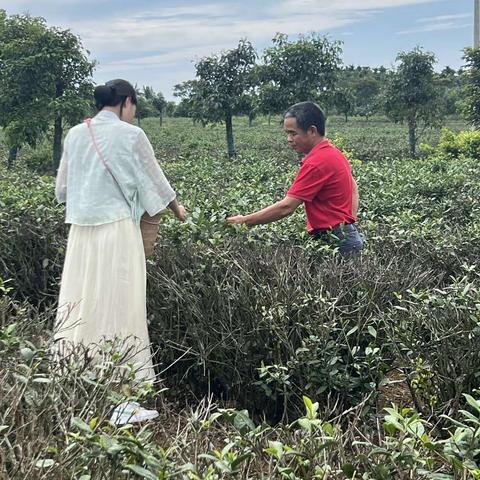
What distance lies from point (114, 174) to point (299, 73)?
1573 cm

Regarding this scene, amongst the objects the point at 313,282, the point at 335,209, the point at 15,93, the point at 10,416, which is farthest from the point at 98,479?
the point at 15,93

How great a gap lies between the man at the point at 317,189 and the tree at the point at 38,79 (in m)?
11.0

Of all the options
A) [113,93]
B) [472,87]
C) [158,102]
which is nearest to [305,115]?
[113,93]

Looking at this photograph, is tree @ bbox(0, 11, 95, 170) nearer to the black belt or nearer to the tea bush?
the tea bush

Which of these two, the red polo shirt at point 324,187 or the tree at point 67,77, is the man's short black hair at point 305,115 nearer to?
the red polo shirt at point 324,187

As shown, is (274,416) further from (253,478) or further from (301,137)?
(301,137)

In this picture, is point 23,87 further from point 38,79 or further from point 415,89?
point 415,89

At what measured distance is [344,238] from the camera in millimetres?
3504

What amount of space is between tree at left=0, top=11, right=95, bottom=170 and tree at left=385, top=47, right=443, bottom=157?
10201 mm

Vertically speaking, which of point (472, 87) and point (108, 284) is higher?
point (472, 87)

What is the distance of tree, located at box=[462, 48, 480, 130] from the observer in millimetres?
17000

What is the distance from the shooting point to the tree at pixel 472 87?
17.0 m

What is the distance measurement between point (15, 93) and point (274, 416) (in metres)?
13.0

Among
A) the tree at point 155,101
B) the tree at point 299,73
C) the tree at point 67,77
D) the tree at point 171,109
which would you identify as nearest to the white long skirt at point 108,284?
the tree at point 67,77
